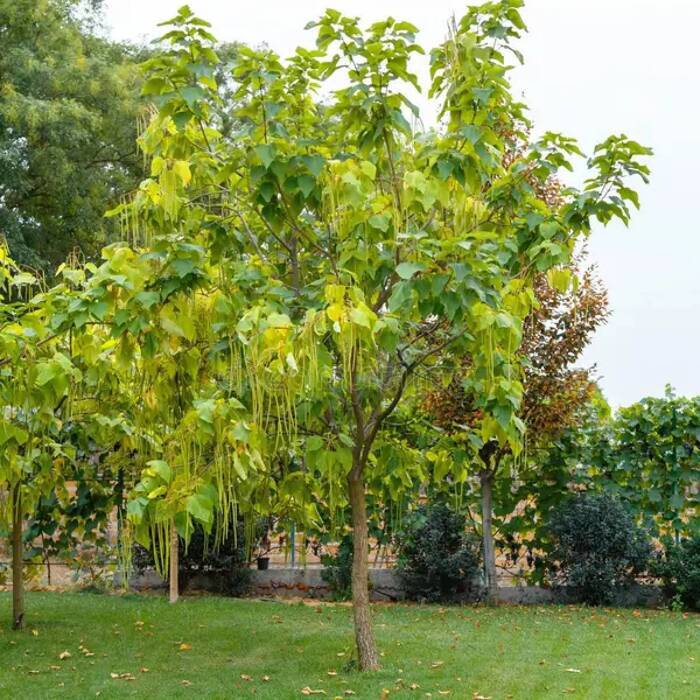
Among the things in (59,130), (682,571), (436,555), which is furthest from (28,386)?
(59,130)

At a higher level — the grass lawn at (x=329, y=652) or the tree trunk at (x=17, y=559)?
the tree trunk at (x=17, y=559)

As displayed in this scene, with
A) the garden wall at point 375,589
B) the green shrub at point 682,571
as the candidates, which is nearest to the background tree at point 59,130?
the garden wall at point 375,589

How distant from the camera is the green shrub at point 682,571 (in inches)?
408

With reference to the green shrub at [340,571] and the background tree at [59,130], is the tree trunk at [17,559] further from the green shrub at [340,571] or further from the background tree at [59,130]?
the background tree at [59,130]

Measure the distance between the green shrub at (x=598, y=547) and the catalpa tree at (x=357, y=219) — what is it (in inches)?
179

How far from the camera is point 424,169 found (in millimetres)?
5828

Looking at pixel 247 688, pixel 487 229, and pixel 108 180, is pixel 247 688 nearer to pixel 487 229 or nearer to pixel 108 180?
pixel 487 229

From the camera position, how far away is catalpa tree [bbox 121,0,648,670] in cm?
516

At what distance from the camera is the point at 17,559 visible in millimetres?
8523

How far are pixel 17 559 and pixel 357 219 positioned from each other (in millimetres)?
4839

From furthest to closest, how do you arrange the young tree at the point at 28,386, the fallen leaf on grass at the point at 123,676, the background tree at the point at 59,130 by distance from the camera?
the background tree at the point at 59,130 → the fallen leaf on grass at the point at 123,676 → the young tree at the point at 28,386

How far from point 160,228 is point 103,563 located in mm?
6877

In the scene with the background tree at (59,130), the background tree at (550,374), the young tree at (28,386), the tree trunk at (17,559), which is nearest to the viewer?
the young tree at (28,386)

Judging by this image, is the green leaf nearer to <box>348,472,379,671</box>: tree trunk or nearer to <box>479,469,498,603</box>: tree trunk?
<box>348,472,379,671</box>: tree trunk
